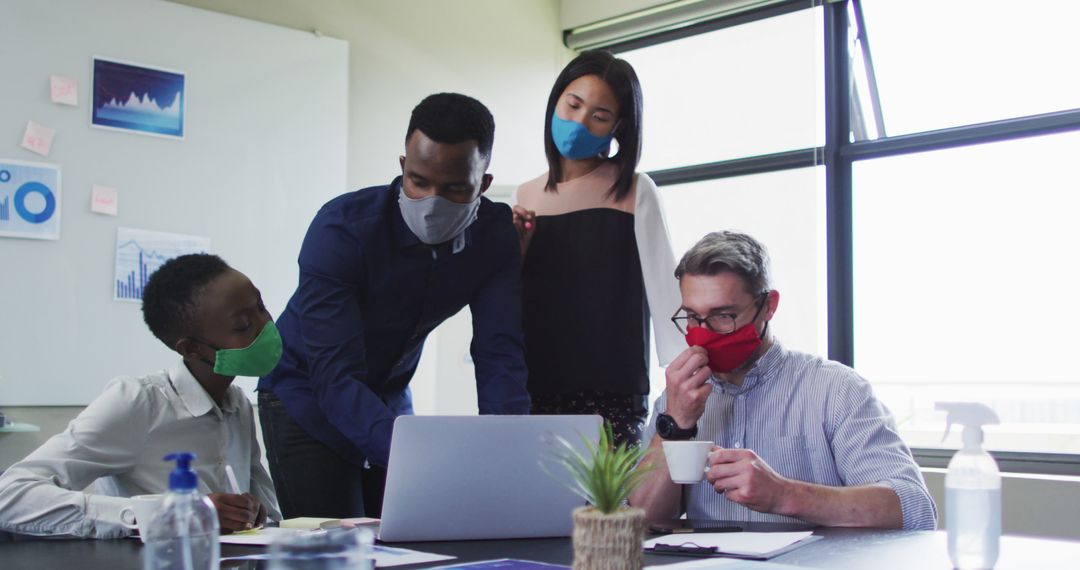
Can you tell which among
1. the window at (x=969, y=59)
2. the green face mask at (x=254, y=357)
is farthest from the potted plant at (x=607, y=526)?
the window at (x=969, y=59)

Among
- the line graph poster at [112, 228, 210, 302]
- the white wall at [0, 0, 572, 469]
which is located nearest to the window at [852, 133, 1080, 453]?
the white wall at [0, 0, 572, 469]

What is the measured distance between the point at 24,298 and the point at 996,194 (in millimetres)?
3437

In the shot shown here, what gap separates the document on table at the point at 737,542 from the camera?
4.06ft

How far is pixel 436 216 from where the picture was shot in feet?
6.25

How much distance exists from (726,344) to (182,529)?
1.11 meters

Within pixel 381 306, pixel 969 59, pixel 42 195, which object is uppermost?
pixel 969 59

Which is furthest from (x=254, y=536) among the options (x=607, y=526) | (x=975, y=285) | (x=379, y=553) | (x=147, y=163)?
(x=975, y=285)

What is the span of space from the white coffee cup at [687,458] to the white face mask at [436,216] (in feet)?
2.17

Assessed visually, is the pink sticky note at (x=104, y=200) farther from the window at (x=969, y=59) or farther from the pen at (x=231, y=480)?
the window at (x=969, y=59)

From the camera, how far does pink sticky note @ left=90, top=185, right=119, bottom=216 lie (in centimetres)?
344

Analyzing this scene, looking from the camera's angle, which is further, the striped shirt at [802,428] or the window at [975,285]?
the window at [975,285]

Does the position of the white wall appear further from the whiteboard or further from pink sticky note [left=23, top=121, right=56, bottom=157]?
pink sticky note [left=23, top=121, right=56, bottom=157]

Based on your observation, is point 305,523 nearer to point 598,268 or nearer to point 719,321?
point 719,321

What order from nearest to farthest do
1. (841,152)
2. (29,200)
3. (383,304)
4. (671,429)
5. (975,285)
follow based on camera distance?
(671,429), (383,304), (29,200), (975,285), (841,152)
